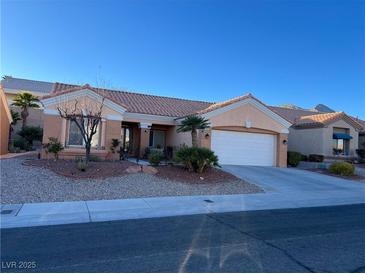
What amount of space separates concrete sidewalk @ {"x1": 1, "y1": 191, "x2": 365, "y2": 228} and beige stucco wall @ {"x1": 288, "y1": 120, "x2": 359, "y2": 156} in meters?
12.7

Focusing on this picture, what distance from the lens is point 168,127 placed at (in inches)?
955

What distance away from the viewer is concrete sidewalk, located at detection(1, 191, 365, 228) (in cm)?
829

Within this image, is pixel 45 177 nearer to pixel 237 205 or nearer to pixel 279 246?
pixel 237 205

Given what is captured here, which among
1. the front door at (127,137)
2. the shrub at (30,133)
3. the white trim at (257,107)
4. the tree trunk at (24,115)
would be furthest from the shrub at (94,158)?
the tree trunk at (24,115)

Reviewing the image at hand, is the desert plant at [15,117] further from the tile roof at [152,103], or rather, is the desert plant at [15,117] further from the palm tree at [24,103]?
the tile roof at [152,103]

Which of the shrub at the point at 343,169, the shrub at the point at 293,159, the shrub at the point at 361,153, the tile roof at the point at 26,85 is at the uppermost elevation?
the tile roof at the point at 26,85

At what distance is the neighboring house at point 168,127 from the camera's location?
18103mm

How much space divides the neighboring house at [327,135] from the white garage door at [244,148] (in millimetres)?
5601

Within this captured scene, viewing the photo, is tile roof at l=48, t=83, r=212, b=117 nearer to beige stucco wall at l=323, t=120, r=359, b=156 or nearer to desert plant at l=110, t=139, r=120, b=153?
desert plant at l=110, t=139, r=120, b=153

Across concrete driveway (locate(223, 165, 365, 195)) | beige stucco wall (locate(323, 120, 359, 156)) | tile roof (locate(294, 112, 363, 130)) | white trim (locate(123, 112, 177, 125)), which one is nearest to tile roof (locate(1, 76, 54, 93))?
white trim (locate(123, 112, 177, 125))

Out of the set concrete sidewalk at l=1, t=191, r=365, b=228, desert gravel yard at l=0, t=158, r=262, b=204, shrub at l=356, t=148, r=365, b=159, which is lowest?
concrete sidewalk at l=1, t=191, r=365, b=228

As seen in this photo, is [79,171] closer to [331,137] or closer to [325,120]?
[325,120]

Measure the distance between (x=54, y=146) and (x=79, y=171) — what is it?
129 inches

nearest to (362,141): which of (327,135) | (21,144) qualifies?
(327,135)
